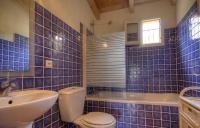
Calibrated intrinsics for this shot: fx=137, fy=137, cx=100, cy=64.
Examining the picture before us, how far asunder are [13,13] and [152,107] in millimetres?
2064

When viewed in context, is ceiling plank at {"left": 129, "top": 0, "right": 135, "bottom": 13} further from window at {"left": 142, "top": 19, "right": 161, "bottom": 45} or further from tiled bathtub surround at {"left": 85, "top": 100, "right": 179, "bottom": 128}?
tiled bathtub surround at {"left": 85, "top": 100, "right": 179, "bottom": 128}

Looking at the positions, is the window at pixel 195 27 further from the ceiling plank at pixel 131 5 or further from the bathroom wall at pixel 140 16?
the ceiling plank at pixel 131 5

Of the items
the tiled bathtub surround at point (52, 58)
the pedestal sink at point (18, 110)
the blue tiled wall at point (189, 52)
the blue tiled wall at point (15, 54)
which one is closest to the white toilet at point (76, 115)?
the tiled bathtub surround at point (52, 58)

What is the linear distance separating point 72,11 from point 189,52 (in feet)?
6.57

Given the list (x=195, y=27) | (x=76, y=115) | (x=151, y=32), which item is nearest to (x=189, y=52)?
(x=195, y=27)

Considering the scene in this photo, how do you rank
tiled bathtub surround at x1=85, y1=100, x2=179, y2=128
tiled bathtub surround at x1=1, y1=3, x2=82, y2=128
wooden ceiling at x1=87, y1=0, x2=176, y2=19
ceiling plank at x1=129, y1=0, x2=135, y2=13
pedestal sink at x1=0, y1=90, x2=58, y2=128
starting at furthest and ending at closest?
1. wooden ceiling at x1=87, y1=0, x2=176, y2=19
2. ceiling plank at x1=129, y1=0, x2=135, y2=13
3. tiled bathtub surround at x1=85, y1=100, x2=179, y2=128
4. tiled bathtub surround at x1=1, y1=3, x2=82, y2=128
5. pedestal sink at x1=0, y1=90, x2=58, y2=128

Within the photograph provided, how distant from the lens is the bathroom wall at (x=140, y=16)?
2895 millimetres

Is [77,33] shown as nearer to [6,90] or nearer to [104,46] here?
[104,46]

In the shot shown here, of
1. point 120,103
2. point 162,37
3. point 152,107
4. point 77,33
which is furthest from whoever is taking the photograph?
point 162,37

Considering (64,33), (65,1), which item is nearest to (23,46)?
(64,33)

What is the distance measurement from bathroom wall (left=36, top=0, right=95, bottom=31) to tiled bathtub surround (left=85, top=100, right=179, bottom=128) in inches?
56.9

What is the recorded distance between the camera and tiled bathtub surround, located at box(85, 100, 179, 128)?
1.94 metres

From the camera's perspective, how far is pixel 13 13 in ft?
4.24

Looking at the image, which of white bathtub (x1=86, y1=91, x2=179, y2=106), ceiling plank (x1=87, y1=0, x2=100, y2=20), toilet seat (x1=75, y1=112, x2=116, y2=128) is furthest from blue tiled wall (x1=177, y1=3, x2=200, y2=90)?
ceiling plank (x1=87, y1=0, x2=100, y2=20)
